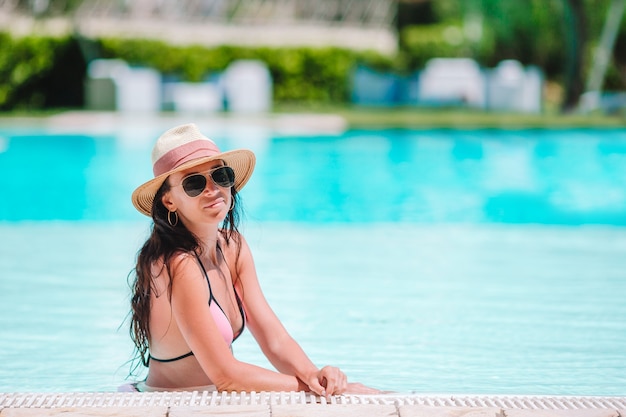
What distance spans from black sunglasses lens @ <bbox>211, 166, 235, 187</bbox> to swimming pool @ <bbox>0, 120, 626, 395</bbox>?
1.71m

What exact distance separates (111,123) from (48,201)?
815cm

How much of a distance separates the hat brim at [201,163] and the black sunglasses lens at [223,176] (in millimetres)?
37

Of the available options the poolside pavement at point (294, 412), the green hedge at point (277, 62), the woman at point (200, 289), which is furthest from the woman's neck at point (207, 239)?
the green hedge at point (277, 62)

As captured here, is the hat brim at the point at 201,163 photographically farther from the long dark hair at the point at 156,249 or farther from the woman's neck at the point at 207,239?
the woman's neck at the point at 207,239

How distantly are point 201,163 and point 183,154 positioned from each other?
6cm

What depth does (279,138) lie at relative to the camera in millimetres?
16219

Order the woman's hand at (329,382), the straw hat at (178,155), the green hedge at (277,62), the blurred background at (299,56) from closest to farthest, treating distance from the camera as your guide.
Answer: the woman's hand at (329,382)
the straw hat at (178,155)
the blurred background at (299,56)
the green hedge at (277,62)

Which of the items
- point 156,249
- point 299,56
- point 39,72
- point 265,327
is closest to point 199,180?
point 156,249

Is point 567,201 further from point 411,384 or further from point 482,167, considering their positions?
point 411,384

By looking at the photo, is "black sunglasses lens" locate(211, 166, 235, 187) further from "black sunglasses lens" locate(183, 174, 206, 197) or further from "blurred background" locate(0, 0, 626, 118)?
"blurred background" locate(0, 0, 626, 118)

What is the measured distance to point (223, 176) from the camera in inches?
122

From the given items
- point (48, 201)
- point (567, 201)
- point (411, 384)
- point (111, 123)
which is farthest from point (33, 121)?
point (411, 384)

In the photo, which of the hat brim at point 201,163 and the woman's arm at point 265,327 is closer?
the hat brim at point 201,163

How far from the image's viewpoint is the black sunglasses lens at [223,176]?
3.09 m
